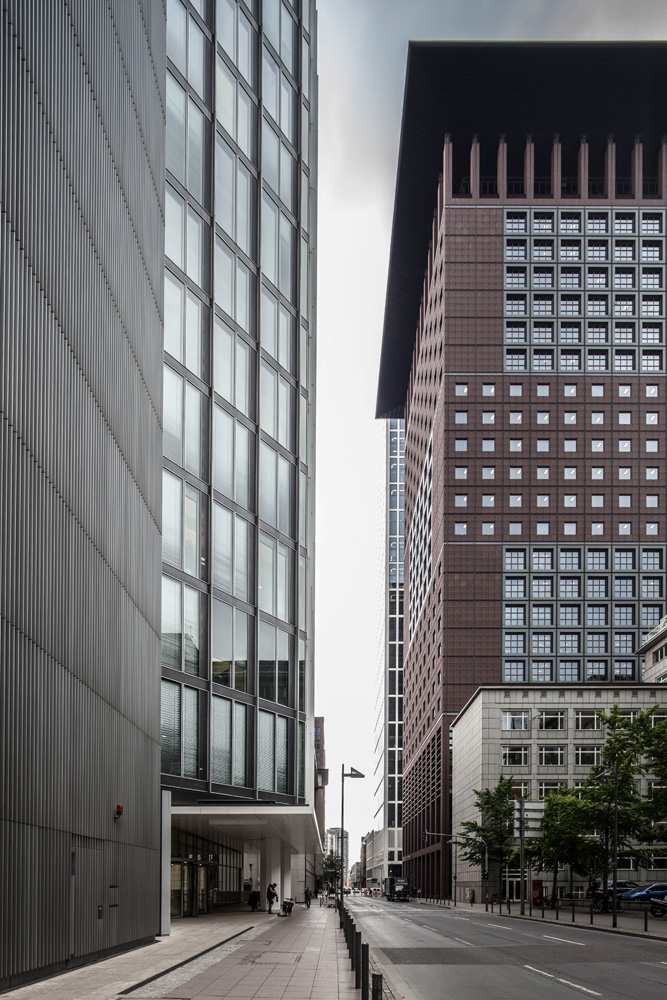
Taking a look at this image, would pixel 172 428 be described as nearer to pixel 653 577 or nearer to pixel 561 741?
pixel 561 741

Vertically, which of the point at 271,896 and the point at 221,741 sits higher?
the point at 221,741

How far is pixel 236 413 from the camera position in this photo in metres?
47.0

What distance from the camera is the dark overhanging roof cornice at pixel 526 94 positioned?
375ft

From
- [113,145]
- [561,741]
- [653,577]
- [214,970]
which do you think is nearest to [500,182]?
[653,577]

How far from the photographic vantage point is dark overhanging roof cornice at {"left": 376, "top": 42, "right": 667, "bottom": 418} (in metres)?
114

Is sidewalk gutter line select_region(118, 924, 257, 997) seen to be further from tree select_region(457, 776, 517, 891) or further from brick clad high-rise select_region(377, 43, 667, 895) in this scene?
brick clad high-rise select_region(377, 43, 667, 895)

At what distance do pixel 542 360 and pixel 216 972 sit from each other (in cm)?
10386

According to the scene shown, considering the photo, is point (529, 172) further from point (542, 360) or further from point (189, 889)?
point (189, 889)

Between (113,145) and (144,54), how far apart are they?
6025 mm

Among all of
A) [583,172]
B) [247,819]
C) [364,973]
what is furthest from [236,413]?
[583,172]

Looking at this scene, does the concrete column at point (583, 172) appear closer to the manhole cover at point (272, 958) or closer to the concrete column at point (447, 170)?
the concrete column at point (447, 170)

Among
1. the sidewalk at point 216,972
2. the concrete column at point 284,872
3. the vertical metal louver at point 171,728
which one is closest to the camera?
the sidewalk at point 216,972

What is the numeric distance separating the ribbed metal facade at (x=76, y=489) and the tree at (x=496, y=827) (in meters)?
62.3

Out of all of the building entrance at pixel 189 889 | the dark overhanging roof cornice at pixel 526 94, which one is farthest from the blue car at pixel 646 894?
the dark overhanging roof cornice at pixel 526 94
